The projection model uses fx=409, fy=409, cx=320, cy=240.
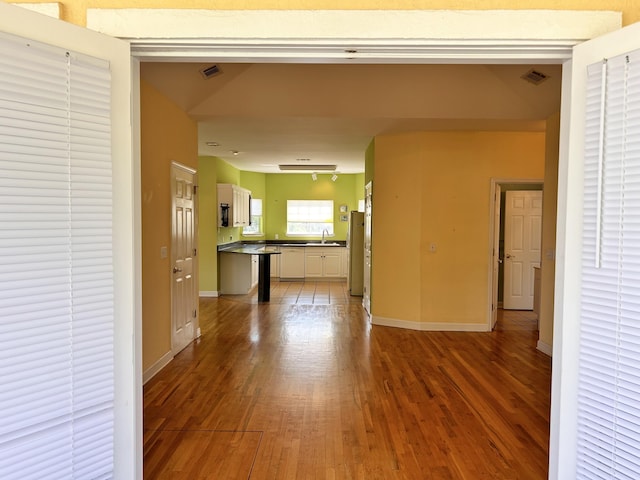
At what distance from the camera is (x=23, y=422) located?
1449 millimetres

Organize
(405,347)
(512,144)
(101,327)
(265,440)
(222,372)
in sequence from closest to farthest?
(101,327)
(265,440)
(222,372)
(405,347)
(512,144)

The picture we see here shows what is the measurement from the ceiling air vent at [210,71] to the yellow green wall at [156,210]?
46 centimetres

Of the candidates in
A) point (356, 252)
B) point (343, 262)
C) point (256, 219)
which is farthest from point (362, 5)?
point (256, 219)

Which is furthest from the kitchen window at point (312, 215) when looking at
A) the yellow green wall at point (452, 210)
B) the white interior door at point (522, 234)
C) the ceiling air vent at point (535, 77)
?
the ceiling air vent at point (535, 77)

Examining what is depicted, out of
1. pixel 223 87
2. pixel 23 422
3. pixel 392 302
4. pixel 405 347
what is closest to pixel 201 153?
pixel 223 87

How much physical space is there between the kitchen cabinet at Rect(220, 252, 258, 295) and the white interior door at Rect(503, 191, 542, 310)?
462 cm

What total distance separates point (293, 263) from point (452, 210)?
201 inches

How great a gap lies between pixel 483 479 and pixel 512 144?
172 inches

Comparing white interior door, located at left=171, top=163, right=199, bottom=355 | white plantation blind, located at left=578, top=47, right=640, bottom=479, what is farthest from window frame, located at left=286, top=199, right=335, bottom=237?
white plantation blind, located at left=578, top=47, right=640, bottom=479

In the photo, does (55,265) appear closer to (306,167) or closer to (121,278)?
(121,278)

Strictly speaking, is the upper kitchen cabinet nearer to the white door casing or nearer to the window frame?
the window frame

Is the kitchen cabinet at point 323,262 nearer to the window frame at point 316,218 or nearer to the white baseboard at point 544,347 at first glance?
the window frame at point 316,218

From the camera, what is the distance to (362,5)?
1661 mm

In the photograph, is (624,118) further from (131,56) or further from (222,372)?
(222,372)
